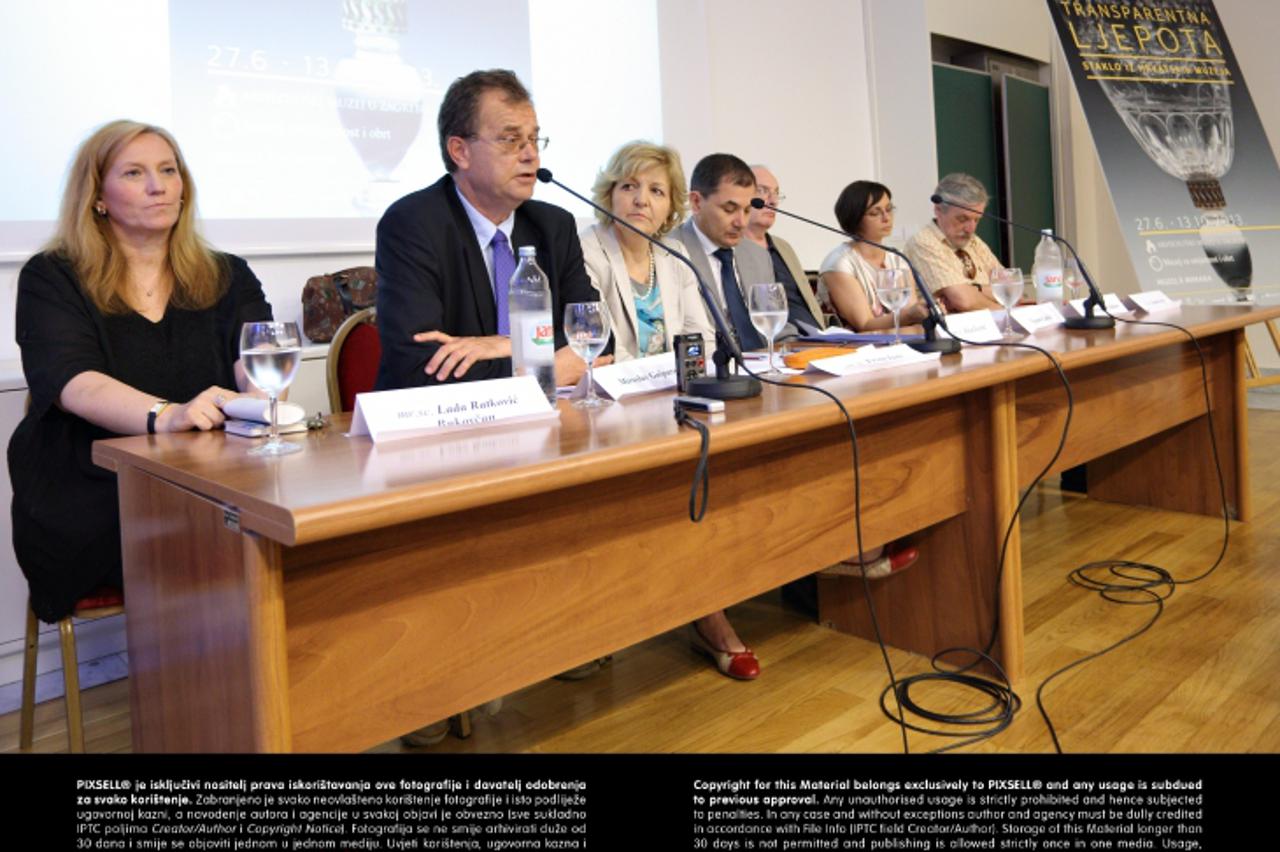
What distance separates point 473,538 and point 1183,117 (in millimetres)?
4274

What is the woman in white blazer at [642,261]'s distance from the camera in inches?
89.1

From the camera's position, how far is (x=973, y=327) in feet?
6.29

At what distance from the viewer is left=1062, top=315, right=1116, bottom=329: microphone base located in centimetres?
211

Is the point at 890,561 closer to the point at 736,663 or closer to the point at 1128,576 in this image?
the point at 736,663

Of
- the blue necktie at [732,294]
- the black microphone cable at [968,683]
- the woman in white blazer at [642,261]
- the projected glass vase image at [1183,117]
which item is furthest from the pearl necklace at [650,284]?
the projected glass vase image at [1183,117]

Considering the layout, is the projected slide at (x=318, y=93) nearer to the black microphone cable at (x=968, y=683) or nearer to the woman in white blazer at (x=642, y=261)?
the woman in white blazer at (x=642, y=261)

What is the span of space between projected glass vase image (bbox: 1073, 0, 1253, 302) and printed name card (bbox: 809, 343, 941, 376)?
3061mm

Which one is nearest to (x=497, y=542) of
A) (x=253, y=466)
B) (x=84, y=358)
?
(x=253, y=466)

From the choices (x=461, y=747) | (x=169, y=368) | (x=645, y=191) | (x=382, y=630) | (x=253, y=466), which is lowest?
(x=461, y=747)

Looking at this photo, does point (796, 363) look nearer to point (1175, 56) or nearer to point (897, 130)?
point (897, 130)

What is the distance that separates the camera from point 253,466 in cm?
99

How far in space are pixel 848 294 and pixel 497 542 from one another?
2.26 m

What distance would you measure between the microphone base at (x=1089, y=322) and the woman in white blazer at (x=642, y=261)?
824 mm

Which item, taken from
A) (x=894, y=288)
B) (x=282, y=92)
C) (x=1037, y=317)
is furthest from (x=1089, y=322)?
(x=282, y=92)
